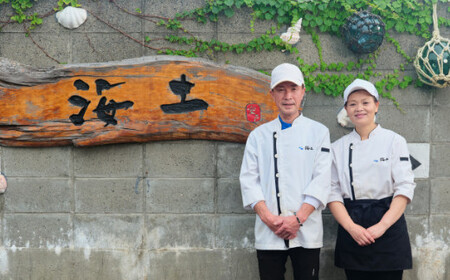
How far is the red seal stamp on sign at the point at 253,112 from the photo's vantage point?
12.0 ft

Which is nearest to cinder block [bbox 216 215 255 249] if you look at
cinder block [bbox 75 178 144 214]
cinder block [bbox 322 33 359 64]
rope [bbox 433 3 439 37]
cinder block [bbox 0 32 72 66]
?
cinder block [bbox 75 178 144 214]

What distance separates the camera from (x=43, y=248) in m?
3.86

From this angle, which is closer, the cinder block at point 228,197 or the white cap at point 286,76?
the white cap at point 286,76

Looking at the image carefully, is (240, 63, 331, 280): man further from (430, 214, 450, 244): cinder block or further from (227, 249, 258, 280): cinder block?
(430, 214, 450, 244): cinder block

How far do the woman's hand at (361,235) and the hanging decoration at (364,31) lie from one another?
162 centimetres

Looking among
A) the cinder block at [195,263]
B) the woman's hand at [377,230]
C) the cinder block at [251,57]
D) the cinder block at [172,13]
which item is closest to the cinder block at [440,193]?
the woman's hand at [377,230]

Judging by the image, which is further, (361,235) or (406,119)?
(406,119)

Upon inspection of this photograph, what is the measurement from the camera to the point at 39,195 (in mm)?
3857

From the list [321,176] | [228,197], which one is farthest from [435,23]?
[228,197]

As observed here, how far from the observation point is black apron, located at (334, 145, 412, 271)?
9.53ft

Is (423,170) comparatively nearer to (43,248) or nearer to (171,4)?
(171,4)

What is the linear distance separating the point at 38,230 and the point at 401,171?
10.6 ft

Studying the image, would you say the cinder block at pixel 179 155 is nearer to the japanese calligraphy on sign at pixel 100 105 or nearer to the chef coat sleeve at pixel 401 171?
the japanese calligraphy on sign at pixel 100 105

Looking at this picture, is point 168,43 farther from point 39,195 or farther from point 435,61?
point 435,61
